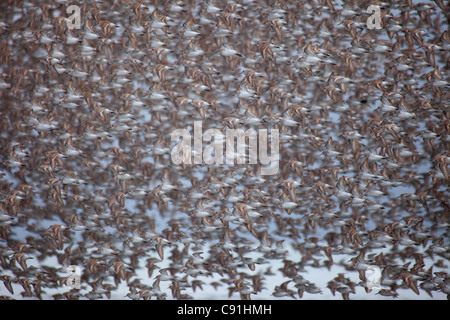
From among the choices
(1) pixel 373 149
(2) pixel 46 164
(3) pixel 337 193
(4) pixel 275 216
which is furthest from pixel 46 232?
(1) pixel 373 149

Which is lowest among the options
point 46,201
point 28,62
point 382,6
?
point 46,201

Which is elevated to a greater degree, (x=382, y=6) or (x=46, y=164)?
(x=382, y=6)

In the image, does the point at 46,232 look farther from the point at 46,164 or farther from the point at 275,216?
the point at 275,216

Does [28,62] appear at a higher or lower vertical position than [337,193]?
higher

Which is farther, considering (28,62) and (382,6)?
(28,62)

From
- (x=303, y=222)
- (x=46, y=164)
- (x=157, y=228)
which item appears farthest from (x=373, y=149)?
(x=46, y=164)

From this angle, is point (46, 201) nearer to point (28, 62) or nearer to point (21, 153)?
point (21, 153)
